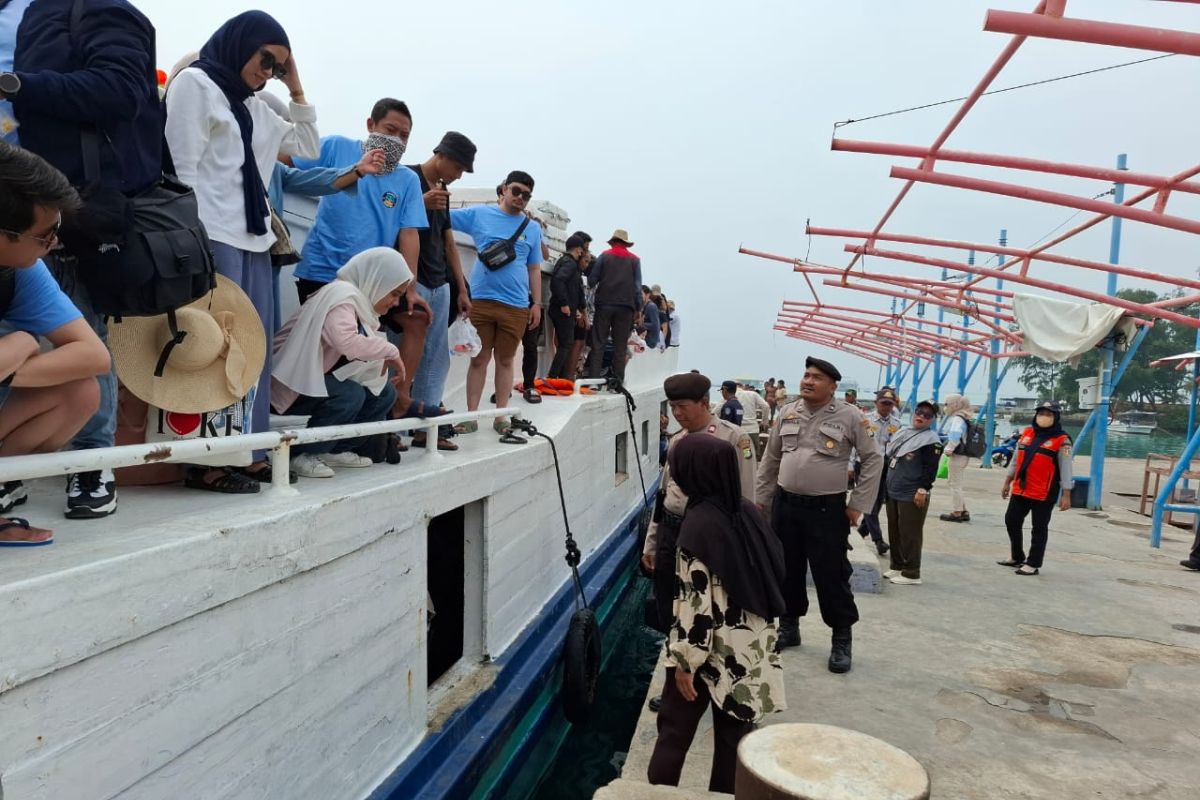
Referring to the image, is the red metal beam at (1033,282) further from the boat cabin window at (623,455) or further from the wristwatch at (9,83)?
the wristwatch at (9,83)

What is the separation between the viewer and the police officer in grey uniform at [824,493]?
5.00 metres

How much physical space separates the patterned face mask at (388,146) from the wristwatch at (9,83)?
1920 mm

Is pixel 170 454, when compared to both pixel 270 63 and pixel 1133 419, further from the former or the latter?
pixel 1133 419

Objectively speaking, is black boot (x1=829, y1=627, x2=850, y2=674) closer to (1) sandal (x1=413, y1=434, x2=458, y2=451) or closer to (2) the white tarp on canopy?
(1) sandal (x1=413, y1=434, x2=458, y2=451)

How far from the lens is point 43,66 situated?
2.38 metres

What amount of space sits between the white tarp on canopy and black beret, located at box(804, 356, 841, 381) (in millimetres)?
11056

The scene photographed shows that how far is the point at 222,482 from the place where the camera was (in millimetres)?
2807

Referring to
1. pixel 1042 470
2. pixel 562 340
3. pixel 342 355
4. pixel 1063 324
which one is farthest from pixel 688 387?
pixel 1063 324

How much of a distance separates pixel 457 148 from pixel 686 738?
3.67 meters

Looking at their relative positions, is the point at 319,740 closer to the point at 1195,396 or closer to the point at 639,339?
the point at 639,339

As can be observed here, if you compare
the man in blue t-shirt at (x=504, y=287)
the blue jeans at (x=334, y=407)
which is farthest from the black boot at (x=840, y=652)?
the blue jeans at (x=334, y=407)

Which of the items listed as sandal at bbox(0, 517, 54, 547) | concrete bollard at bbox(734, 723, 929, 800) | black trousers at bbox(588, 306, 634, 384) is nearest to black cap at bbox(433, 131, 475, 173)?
sandal at bbox(0, 517, 54, 547)

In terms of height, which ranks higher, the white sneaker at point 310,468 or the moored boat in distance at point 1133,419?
the white sneaker at point 310,468

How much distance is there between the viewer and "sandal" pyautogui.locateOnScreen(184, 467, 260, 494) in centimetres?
279
